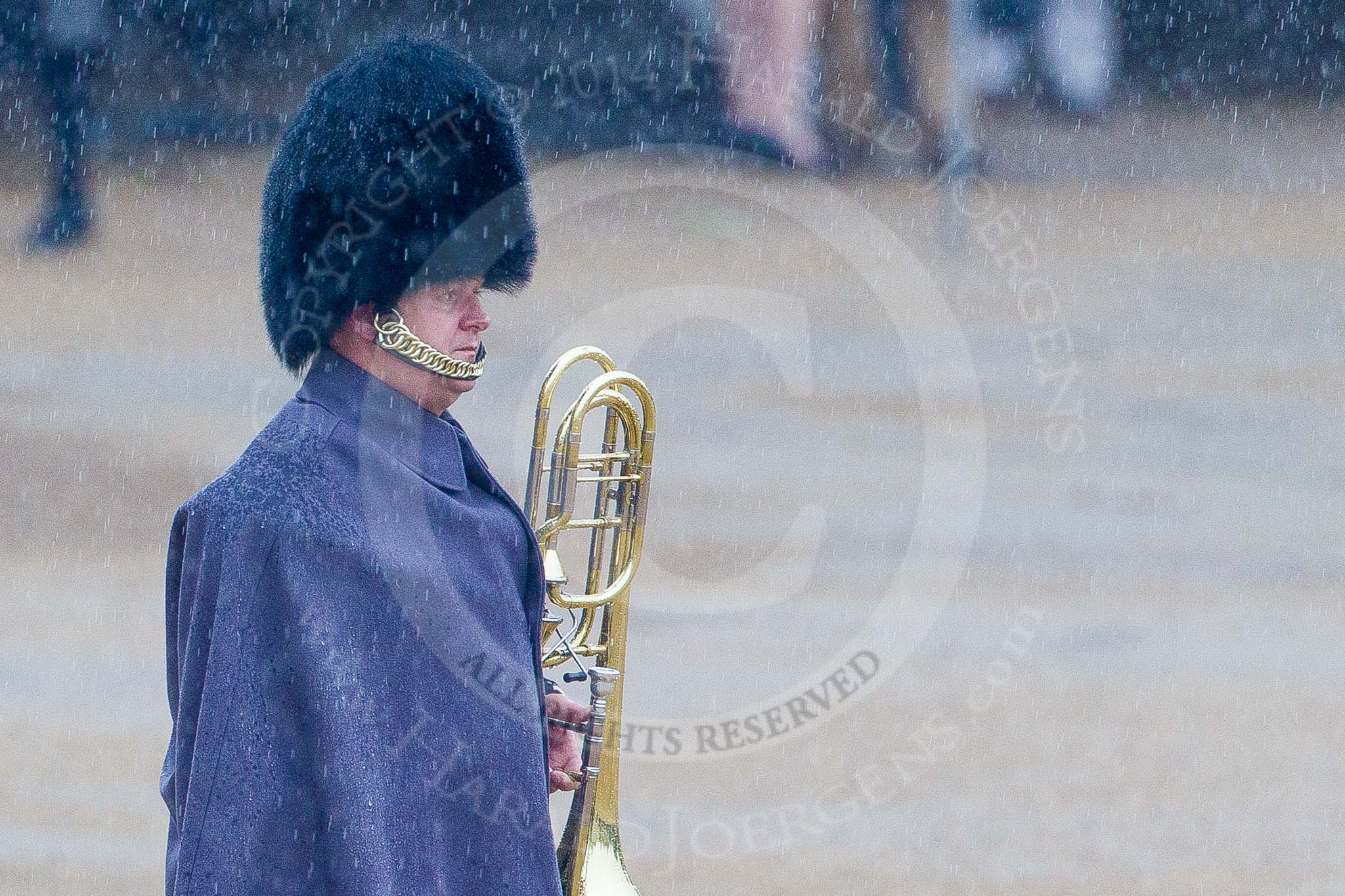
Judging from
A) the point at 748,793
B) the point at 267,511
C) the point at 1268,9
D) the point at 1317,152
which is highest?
the point at 1268,9

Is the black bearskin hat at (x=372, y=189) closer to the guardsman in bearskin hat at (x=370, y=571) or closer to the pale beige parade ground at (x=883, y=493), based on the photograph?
the guardsman in bearskin hat at (x=370, y=571)

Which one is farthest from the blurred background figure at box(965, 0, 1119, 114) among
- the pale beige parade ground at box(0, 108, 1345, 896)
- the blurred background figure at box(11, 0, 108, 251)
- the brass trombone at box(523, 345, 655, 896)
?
the brass trombone at box(523, 345, 655, 896)

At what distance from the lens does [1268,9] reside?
386 inches

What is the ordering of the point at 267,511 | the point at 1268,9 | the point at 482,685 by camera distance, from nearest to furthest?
the point at 267,511 < the point at 482,685 < the point at 1268,9

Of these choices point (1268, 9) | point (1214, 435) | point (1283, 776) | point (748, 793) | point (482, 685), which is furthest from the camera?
point (1268, 9)

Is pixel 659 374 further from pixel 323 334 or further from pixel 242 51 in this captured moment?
pixel 323 334

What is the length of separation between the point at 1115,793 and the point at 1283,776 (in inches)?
22.0

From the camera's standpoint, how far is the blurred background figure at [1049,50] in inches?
373

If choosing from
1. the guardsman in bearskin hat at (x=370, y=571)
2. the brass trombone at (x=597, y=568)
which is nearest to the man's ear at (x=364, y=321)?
the guardsman in bearskin hat at (x=370, y=571)

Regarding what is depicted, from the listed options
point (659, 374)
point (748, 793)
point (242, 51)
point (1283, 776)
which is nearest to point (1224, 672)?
point (1283, 776)

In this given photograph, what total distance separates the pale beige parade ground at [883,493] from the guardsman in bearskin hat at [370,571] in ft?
0.39

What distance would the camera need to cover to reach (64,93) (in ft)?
29.7

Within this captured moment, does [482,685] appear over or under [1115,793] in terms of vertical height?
over

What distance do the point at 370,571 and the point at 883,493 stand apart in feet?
18.6
